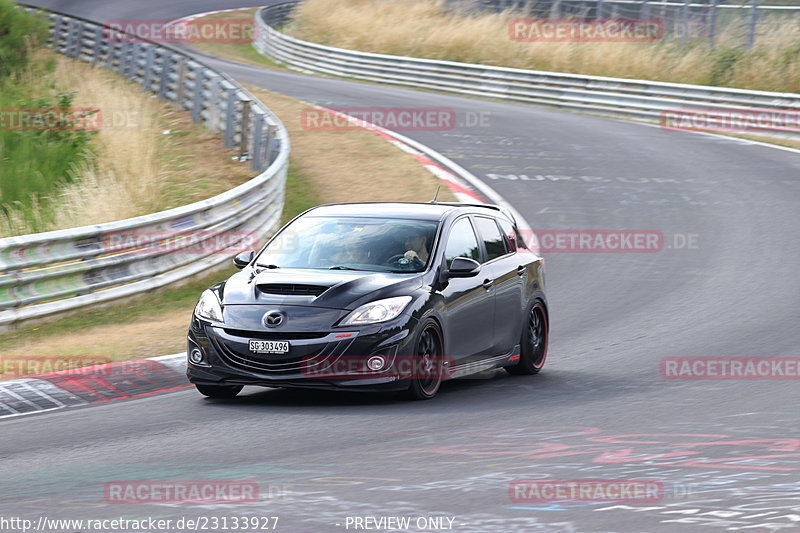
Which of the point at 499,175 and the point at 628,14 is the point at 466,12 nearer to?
the point at 628,14

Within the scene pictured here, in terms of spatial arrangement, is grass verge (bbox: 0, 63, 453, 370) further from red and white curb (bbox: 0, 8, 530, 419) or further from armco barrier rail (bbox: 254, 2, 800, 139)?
armco barrier rail (bbox: 254, 2, 800, 139)

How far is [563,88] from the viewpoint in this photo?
34625 mm

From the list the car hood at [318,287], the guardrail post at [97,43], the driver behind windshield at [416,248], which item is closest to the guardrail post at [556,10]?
the guardrail post at [97,43]

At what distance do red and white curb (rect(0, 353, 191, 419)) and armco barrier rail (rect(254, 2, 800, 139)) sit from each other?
2103 centimetres

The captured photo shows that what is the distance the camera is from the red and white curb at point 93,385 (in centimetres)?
957

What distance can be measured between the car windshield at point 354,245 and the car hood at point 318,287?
238 millimetres

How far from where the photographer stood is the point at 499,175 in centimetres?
2378

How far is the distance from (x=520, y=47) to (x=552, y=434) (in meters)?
34.6

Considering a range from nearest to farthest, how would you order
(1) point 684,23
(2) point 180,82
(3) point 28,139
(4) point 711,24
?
(3) point 28,139 → (2) point 180,82 → (4) point 711,24 → (1) point 684,23

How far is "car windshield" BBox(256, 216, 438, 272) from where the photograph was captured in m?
10.1

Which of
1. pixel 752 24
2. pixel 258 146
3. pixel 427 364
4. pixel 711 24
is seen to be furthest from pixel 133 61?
pixel 427 364

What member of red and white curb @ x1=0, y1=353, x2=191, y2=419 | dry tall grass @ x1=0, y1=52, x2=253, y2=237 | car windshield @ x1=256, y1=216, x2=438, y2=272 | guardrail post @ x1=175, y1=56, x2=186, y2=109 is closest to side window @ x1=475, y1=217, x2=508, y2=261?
car windshield @ x1=256, y1=216, x2=438, y2=272

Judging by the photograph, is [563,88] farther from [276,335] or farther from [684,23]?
[276,335]

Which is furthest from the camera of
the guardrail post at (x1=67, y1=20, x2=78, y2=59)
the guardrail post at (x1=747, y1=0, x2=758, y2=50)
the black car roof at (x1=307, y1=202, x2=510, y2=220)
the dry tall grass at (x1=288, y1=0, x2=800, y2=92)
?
the guardrail post at (x1=67, y1=20, x2=78, y2=59)
